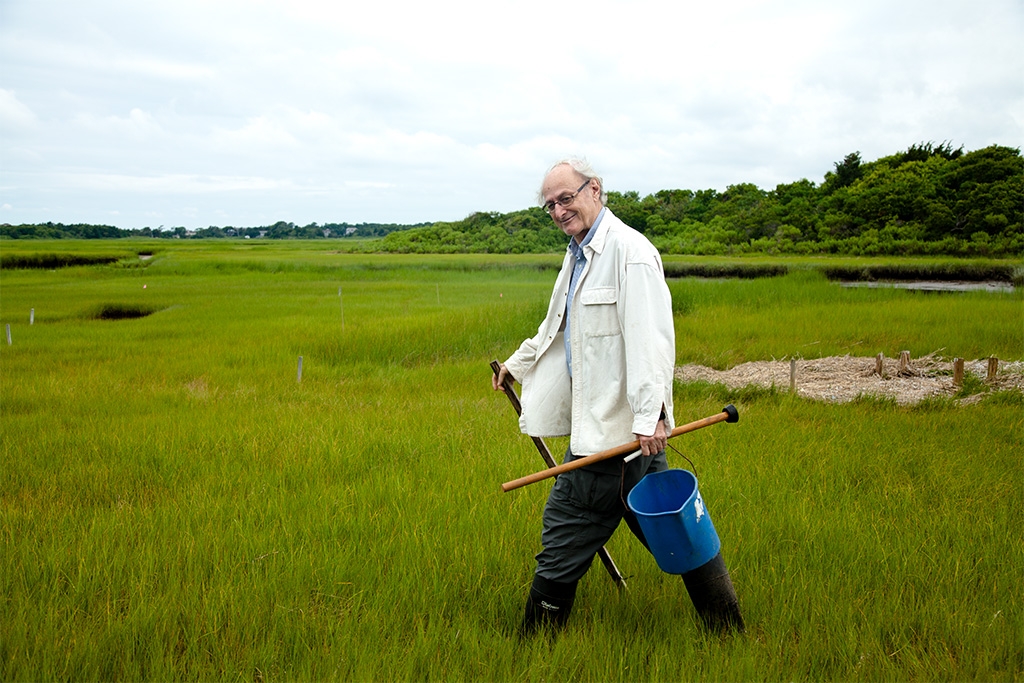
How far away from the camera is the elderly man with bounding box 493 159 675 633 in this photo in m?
2.76

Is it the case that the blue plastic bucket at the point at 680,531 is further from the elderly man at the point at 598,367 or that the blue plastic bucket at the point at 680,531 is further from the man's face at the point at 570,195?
the man's face at the point at 570,195

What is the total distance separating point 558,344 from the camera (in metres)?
3.24

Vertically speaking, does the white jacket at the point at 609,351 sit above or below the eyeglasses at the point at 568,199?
below

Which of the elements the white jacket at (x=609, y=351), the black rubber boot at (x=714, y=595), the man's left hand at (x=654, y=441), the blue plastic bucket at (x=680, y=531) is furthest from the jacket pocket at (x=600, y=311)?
the black rubber boot at (x=714, y=595)

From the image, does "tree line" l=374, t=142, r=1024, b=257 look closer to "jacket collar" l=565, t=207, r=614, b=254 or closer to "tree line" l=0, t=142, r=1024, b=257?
"tree line" l=0, t=142, r=1024, b=257

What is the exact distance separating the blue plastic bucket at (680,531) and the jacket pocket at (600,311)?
2.03ft

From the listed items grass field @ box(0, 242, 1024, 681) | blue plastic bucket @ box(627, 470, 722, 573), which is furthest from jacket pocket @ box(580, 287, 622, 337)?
grass field @ box(0, 242, 1024, 681)

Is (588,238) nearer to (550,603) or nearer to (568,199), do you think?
(568,199)

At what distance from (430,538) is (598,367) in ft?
5.47

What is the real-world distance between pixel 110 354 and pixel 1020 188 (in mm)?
37581

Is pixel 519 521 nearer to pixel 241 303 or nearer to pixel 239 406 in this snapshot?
pixel 239 406

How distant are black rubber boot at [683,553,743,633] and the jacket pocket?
1.01m

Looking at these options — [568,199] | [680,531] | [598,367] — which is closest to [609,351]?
[598,367]

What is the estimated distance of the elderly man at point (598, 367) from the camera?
276 cm
